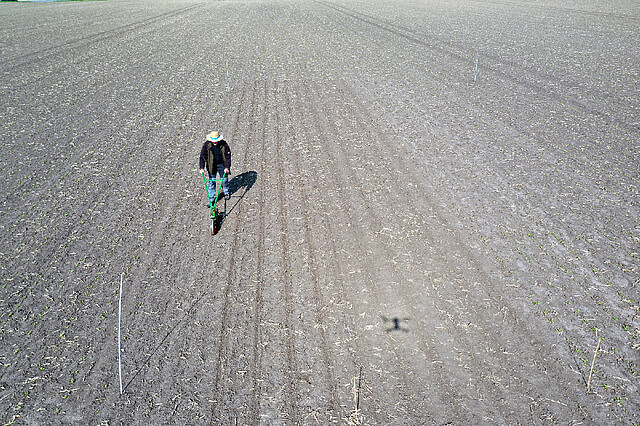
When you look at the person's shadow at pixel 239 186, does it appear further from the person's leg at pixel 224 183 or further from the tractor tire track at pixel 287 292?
the tractor tire track at pixel 287 292

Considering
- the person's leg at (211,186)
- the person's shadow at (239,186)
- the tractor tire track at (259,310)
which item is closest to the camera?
the tractor tire track at (259,310)

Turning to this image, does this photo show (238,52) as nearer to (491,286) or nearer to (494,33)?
(494,33)

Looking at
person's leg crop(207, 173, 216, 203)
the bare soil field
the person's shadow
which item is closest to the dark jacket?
person's leg crop(207, 173, 216, 203)

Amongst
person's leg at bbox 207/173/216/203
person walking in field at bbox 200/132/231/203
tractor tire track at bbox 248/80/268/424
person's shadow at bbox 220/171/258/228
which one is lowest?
tractor tire track at bbox 248/80/268/424

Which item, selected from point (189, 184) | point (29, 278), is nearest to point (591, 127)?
point (189, 184)

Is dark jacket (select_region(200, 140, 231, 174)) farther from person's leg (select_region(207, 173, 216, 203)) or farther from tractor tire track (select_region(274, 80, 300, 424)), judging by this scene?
tractor tire track (select_region(274, 80, 300, 424))

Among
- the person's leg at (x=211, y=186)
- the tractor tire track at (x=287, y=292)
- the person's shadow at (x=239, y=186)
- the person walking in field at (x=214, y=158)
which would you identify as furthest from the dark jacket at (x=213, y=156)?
the tractor tire track at (x=287, y=292)

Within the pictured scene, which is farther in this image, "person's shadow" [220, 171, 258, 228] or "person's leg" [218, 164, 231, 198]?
"person's shadow" [220, 171, 258, 228]

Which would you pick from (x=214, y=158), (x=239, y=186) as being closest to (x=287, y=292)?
(x=214, y=158)
